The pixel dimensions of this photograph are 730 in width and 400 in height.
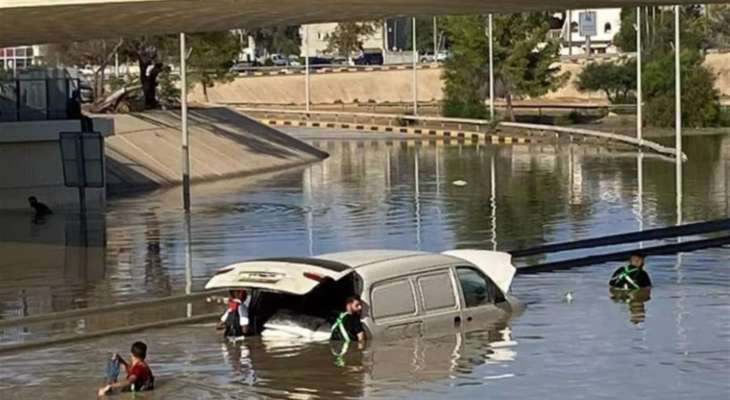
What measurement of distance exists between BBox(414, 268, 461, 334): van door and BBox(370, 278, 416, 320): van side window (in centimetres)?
14

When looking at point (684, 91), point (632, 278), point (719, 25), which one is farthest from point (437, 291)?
point (719, 25)

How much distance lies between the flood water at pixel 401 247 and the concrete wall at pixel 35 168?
149 cm

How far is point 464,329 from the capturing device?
22.0 metres

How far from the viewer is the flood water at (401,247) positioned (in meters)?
19.3

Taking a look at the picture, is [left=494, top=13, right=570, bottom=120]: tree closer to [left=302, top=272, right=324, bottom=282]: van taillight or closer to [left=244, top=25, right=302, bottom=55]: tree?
[left=302, top=272, right=324, bottom=282]: van taillight

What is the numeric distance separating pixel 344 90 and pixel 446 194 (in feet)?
242

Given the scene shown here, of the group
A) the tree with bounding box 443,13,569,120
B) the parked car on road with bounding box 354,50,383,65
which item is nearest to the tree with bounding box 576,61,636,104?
the tree with bounding box 443,13,569,120

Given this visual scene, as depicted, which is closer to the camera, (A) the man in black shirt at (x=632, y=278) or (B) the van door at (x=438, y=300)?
(B) the van door at (x=438, y=300)

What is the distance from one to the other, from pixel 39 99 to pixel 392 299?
94.2 feet

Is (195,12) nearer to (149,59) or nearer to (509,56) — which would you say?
(149,59)

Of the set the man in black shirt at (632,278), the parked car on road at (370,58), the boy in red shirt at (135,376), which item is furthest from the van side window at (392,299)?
the parked car on road at (370,58)

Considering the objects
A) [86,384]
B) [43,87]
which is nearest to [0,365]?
[86,384]

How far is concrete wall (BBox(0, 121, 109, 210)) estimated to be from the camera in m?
46.3

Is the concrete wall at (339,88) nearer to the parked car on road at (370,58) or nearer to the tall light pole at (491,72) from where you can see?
the tall light pole at (491,72)
